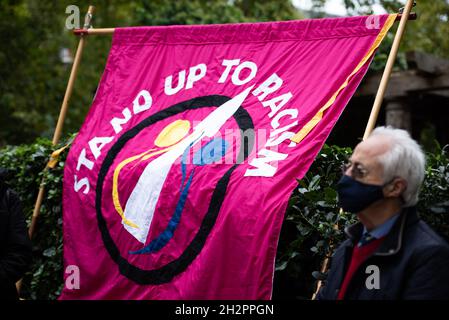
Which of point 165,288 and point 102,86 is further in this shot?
point 102,86

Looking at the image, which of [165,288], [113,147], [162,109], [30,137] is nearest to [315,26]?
[162,109]

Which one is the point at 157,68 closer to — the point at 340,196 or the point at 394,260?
the point at 340,196

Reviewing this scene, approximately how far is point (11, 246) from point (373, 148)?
2.49m

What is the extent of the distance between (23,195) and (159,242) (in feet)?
7.55

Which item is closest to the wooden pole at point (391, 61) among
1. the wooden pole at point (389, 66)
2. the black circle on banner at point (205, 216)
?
the wooden pole at point (389, 66)

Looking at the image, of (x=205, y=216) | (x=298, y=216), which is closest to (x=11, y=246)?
(x=205, y=216)

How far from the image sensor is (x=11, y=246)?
4398 mm

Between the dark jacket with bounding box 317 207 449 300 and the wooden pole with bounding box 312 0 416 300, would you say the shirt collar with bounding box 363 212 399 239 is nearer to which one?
the dark jacket with bounding box 317 207 449 300

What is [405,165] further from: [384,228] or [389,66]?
[389,66]

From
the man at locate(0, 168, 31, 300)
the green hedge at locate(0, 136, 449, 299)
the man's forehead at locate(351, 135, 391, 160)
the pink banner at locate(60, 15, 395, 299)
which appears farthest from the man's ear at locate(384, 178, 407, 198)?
the man at locate(0, 168, 31, 300)

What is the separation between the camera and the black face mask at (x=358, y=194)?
3018 millimetres

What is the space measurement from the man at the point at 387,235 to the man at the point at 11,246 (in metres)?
2.10

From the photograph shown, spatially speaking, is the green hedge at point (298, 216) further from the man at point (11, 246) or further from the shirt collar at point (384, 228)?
the man at point (11, 246)

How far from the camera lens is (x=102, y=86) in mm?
6445
